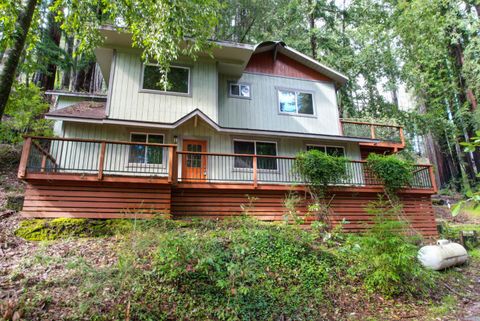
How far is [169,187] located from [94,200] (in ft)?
6.71

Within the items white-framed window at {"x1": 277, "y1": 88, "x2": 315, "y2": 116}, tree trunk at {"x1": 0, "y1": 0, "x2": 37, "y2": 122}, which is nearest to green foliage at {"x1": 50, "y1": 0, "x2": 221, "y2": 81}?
tree trunk at {"x1": 0, "y1": 0, "x2": 37, "y2": 122}

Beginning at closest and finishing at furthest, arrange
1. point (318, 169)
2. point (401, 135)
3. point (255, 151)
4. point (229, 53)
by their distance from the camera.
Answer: point (318, 169)
point (229, 53)
point (255, 151)
point (401, 135)

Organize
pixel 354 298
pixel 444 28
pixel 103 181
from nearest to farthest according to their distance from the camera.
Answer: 1. pixel 354 298
2. pixel 103 181
3. pixel 444 28

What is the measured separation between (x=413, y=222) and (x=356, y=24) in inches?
669

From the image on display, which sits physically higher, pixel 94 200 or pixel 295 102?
pixel 295 102

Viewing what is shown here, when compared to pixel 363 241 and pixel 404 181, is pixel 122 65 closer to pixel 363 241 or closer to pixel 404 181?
pixel 363 241

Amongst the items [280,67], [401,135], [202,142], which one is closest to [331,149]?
[401,135]

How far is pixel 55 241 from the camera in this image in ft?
22.7

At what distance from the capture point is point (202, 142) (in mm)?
11086

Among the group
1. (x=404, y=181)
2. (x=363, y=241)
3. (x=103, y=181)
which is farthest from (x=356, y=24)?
(x=103, y=181)

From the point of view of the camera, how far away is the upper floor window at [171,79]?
10805 millimetres

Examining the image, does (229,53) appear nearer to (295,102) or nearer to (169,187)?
(295,102)

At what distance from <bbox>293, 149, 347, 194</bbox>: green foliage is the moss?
584cm

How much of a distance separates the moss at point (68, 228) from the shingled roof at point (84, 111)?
12.1ft
